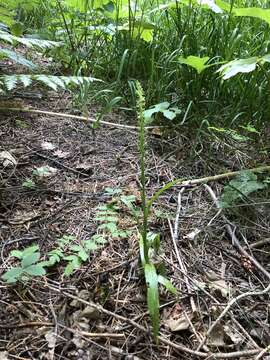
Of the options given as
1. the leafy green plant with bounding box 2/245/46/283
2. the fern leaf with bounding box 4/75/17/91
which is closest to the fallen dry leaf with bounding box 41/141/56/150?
the fern leaf with bounding box 4/75/17/91

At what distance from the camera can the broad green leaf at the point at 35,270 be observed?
107 centimetres

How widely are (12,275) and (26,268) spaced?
43 millimetres

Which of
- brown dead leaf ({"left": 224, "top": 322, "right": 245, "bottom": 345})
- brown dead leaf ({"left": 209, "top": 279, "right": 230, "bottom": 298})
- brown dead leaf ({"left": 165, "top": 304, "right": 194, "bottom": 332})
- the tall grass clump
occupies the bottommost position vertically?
brown dead leaf ({"left": 224, "top": 322, "right": 245, "bottom": 345})

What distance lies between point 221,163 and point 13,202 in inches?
39.3

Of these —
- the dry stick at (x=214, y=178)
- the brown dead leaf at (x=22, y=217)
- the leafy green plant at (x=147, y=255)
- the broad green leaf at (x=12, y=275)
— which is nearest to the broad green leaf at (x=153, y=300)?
the leafy green plant at (x=147, y=255)

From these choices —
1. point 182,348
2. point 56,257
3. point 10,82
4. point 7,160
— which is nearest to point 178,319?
point 182,348

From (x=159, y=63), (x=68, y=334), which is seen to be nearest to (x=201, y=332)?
(x=68, y=334)

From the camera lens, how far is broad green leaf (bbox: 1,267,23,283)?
108 centimetres

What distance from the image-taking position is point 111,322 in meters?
1.06

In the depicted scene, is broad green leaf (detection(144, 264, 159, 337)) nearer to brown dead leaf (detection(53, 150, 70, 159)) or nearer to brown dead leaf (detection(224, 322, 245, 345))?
brown dead leaf (detection(224, 322, 245, 345))

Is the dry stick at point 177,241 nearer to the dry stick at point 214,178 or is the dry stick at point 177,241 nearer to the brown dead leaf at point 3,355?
the dry stick at point 214,178

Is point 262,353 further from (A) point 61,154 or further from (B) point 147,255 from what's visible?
(A) point 61,154

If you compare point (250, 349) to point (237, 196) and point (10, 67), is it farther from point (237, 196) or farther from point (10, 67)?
point (10, 67)

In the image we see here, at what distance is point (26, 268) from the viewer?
1105mm
